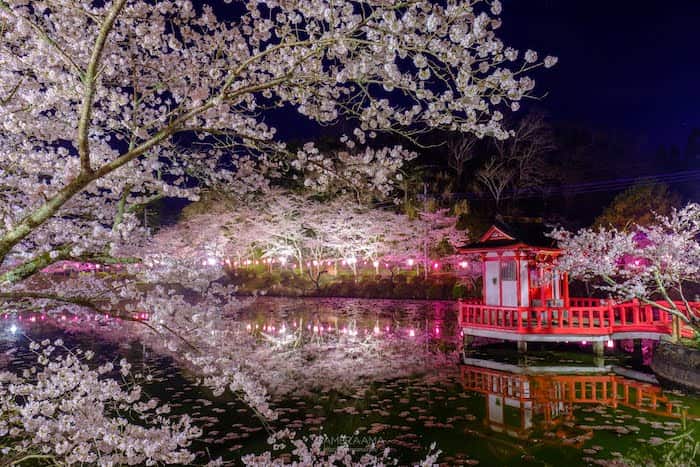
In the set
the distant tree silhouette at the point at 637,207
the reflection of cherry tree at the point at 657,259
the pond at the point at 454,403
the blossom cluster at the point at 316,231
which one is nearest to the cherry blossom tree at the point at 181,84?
the pond at the point at 454,403

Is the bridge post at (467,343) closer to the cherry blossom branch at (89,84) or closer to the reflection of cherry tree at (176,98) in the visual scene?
the reflection of cherry tree at (176,98)

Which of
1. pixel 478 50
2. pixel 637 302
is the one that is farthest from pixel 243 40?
pixel 637 302

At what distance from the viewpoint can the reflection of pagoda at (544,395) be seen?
304 inches

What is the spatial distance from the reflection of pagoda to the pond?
23 millimetres

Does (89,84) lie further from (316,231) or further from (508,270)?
(316,231)

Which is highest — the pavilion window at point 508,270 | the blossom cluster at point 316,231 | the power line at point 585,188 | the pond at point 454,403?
the power line at point 585,188

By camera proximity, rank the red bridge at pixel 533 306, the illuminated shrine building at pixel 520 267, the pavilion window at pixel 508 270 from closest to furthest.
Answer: the red bridge at pixel 533 306 < the illuminated shrine building at pixel 520 267 < the pavilion window at pixel 508 270

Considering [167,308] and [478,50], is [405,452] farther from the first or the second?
[478,50]

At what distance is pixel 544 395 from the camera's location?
9.11 m

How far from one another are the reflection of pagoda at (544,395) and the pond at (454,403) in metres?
0.02

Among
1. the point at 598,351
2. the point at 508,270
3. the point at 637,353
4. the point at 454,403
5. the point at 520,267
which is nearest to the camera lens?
the point at 454,403

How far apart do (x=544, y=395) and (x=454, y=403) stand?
6.54 feet

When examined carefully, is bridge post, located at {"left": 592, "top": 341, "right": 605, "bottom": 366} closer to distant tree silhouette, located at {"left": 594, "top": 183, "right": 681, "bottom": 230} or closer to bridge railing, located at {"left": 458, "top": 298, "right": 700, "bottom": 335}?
bridge railing, located at {"left": 458, "top": 298, "right": 700, "bottom": 335}

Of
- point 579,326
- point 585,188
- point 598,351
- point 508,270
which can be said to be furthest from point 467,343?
point 585,188
